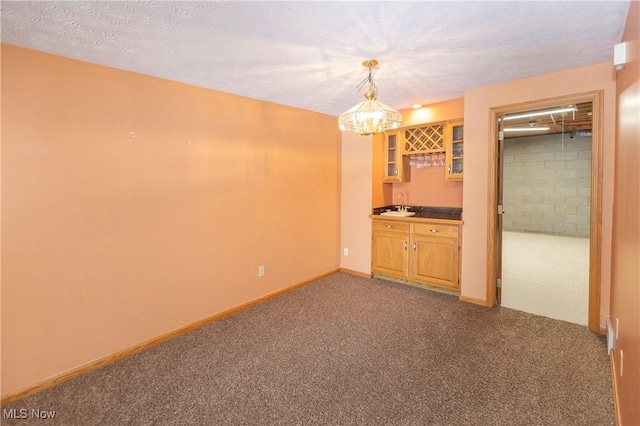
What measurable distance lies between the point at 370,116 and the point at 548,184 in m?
7.55

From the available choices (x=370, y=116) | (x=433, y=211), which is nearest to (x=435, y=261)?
(x=433, y=211)

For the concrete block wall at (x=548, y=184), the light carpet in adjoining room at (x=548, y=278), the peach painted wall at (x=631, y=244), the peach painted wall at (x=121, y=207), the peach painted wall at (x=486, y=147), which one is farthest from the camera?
the concrete block wall at (x=548, y=184)

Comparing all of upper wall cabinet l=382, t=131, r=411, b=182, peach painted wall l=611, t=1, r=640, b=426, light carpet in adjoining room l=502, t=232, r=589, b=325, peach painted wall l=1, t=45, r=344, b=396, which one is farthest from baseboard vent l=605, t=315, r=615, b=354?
peach painted wall l=1, t=45, r=344, b=396

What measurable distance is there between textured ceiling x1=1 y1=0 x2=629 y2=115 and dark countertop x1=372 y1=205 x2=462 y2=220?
5.95 feet

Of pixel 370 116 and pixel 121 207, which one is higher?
pixel 370 116

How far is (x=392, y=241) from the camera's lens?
4.24 metres

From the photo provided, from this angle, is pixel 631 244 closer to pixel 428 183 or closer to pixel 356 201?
pixel 428 183

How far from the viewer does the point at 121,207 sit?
252 centimetres

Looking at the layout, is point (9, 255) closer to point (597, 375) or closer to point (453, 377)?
point (453, 377)

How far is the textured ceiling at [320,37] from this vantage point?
1783 mm

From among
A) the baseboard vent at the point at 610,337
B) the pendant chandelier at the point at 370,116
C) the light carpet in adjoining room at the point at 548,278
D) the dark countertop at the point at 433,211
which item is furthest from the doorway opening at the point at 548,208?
the pendant chandelier at the point at 370,116

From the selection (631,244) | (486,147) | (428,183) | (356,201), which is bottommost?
(631,244)

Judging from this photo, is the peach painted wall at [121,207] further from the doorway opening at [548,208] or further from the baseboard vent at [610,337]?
the baseboard vent at [610,337]

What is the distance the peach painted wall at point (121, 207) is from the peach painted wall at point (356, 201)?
44.3 inches
